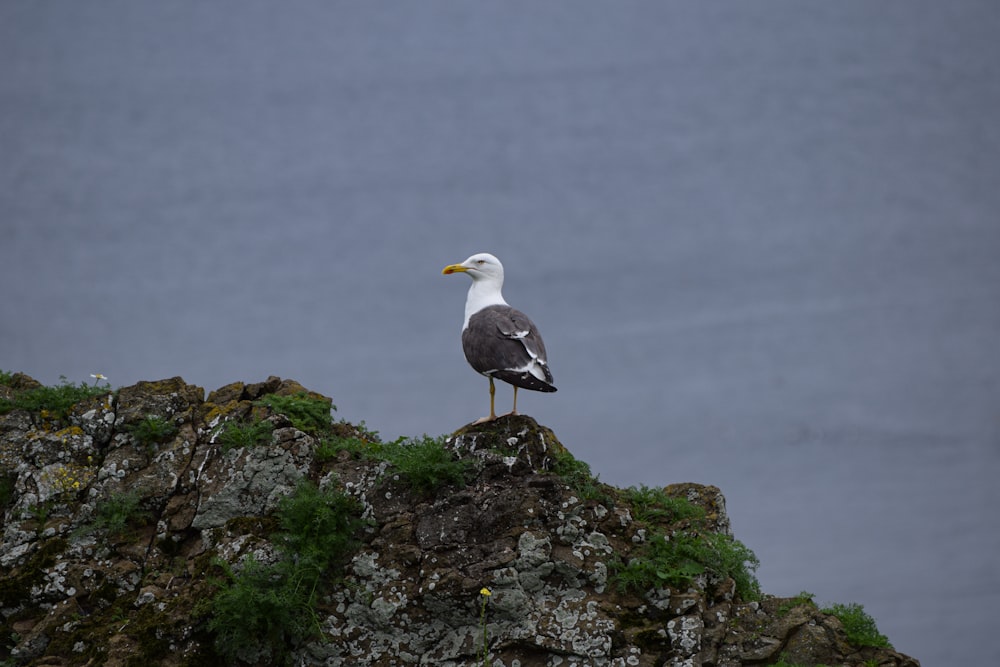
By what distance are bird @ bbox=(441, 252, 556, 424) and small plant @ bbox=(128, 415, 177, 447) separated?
620 cm

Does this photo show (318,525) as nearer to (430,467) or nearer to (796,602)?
(430,467)

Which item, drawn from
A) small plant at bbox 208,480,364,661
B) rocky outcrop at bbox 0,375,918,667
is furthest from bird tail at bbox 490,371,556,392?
small plant at bbox 208,480,364,661

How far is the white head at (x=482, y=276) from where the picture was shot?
16.7 meters

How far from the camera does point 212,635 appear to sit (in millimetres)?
14898

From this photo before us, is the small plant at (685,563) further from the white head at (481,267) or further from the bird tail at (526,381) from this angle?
the white head at (481,267)

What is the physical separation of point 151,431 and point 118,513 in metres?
→ 1.77

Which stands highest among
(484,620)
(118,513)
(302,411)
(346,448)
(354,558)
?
(302,411)

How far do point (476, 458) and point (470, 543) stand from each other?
1566 millimetres

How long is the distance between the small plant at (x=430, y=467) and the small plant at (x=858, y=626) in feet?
20.8

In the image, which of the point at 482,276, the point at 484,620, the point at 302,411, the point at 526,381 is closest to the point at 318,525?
the point at 302,411

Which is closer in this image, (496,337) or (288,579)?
(288,579)

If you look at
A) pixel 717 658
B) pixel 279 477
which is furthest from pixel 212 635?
pixel 717 658

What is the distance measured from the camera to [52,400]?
18.3 metres

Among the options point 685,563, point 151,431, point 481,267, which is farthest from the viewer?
point 151,431
